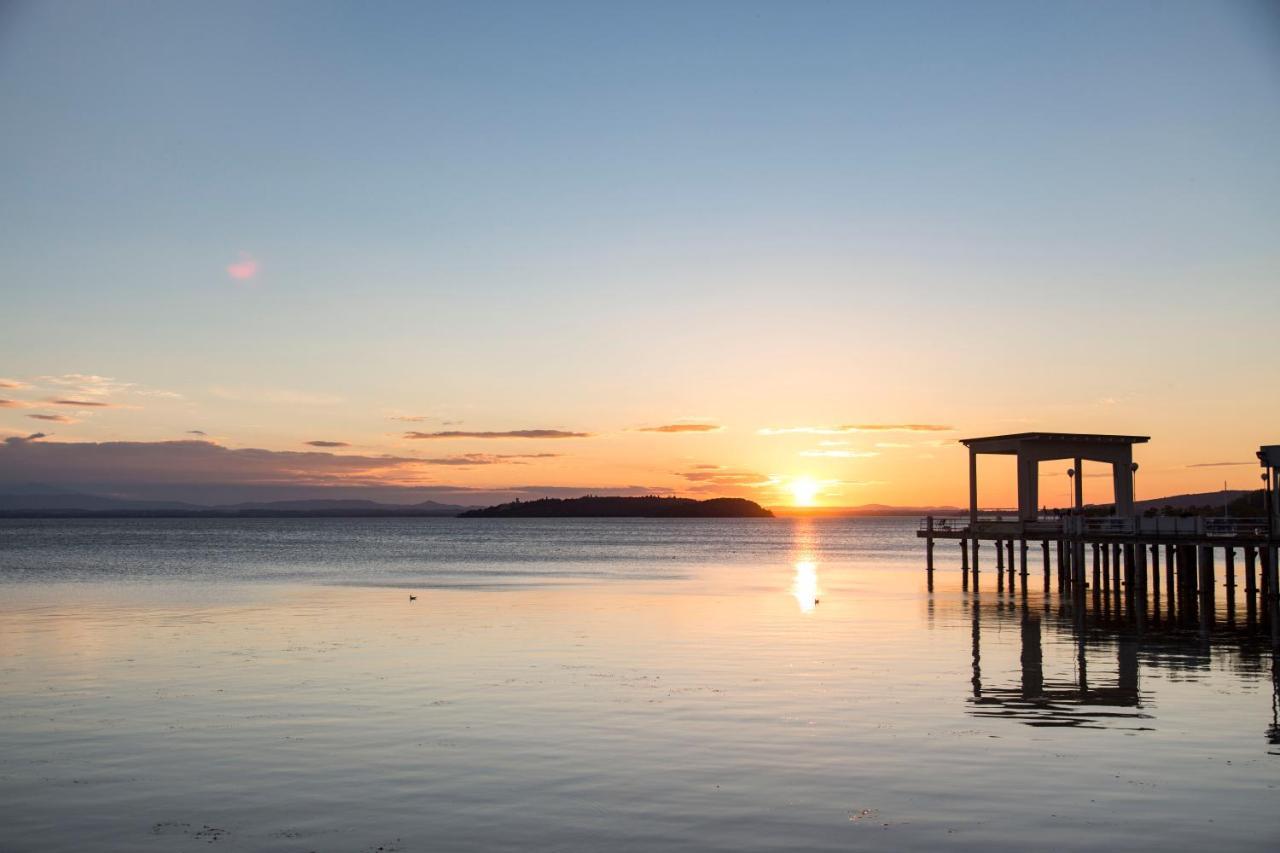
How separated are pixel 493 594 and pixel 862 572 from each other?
39.5 metres

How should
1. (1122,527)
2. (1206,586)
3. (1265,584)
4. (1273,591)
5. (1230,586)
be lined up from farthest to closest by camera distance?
(1230,586)
(1122,527)
(1265,584)
(1206,586)
(1273,591)

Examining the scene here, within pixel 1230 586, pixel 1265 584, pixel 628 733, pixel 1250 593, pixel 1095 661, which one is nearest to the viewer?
pixel 628 733

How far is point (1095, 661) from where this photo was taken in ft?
102

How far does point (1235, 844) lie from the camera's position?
14.1 m

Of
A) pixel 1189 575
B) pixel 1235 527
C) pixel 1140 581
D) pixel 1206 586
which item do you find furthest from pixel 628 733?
pixel 1189 575

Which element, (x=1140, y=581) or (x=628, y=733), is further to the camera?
(x=1140, y=581)

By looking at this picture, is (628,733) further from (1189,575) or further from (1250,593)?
(1189,575)

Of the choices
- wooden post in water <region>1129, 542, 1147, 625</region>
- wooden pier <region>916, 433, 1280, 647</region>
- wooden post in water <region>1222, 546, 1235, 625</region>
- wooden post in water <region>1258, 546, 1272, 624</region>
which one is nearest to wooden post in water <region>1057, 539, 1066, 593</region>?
wooden pier <region>916, 433, 1280, 647</region>

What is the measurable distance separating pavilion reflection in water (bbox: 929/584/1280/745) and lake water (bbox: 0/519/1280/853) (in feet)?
0.57

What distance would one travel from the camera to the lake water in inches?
584

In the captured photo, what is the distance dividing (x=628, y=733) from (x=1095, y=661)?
16.8 metres

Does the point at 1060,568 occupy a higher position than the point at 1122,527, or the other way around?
the point at 1122,527

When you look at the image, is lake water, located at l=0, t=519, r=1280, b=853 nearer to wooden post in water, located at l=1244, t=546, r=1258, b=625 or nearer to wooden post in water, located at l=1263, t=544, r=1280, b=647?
wooden post in water, located at l=1263, t=544, r=1280, b=647

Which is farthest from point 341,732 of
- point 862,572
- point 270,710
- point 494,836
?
point 862,572
